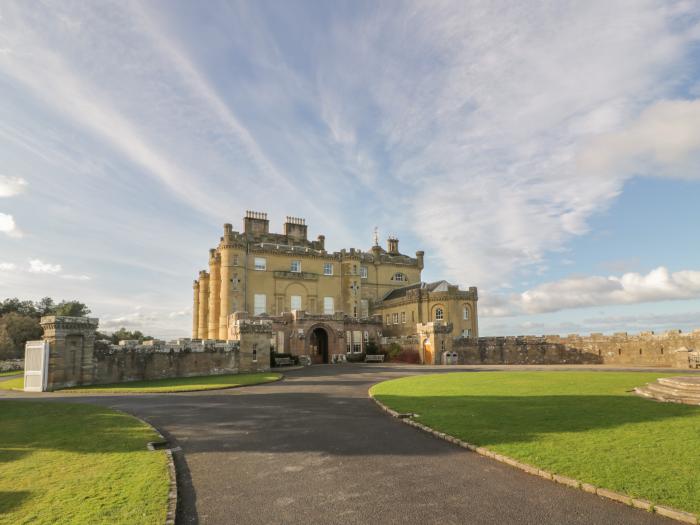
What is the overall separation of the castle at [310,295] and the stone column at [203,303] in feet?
0.40

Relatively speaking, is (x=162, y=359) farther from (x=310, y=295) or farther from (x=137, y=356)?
(x=310, y=295)

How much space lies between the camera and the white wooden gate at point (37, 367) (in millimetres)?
21250

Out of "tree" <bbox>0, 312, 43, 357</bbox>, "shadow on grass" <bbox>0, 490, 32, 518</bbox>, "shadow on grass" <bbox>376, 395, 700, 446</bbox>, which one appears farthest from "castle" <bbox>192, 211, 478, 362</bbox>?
"shadow on grass" <bbox>0, 490, 32, 518</bbox>

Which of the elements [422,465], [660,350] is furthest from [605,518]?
[660,350]

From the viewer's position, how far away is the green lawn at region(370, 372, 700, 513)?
6746 mm

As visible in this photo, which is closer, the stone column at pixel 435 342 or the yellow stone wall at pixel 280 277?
the stone column at pixel 435 342

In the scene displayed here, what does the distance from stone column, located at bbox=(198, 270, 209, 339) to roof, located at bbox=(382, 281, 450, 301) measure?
22715 mm

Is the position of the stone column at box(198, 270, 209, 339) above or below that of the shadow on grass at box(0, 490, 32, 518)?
above

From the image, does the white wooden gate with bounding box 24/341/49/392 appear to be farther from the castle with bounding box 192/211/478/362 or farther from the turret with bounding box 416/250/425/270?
the turret with bounding box 416/250/425/270

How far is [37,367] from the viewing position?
21406 mm

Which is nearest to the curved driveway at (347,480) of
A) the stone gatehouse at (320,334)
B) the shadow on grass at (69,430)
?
the shadow on grass at (69,430)

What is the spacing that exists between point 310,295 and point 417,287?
540 inches

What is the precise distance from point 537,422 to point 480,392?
5.51 m

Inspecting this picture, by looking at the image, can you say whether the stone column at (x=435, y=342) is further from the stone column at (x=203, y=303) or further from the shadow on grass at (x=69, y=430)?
the stone column at (x=203, y=303)
